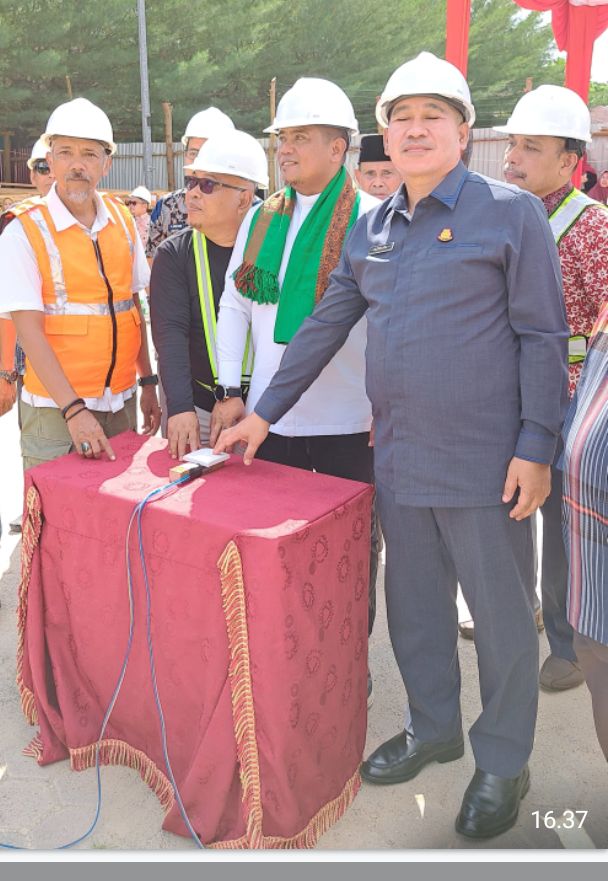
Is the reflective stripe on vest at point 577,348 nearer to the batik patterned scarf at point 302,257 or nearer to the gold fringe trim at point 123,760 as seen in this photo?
the batik patterned scarf at point 302,257

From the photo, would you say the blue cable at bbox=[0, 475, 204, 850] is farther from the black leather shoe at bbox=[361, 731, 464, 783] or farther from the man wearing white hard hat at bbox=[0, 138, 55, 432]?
the man wearing white hard hat at bbox=[0, 138, 55, 432]

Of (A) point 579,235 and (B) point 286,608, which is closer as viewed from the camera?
(B) point 286,608

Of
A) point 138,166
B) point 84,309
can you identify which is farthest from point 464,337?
point 138,166

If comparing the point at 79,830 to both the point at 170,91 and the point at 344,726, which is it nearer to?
the point at 344,726

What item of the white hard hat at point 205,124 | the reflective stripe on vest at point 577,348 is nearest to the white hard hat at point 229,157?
the reflective stripe on vest at point 577,348

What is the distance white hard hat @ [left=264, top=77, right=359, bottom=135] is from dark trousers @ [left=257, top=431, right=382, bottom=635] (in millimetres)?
966

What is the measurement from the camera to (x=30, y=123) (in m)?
23.2

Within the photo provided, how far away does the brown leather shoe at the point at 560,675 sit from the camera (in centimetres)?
303

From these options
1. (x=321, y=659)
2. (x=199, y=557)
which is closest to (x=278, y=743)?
(x=321, y=659)

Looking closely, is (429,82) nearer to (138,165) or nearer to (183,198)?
(183,198)

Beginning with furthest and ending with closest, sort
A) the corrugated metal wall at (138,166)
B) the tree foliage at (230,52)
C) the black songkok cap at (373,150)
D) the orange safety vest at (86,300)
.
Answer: the tree foliage at (230,52) → the corrugated metal wall at (138,166) → the black songkok cap at (373,150) → the orange safety vest at (86,300)

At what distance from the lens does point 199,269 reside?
2996 millimetres

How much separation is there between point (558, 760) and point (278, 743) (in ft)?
3.42

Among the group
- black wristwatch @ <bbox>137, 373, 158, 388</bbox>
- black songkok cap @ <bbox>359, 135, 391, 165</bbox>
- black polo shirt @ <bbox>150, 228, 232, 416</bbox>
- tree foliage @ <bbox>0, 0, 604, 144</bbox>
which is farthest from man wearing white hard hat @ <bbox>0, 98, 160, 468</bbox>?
tree foliage @ <bbox>0, 0, 604, 144</bbox>
